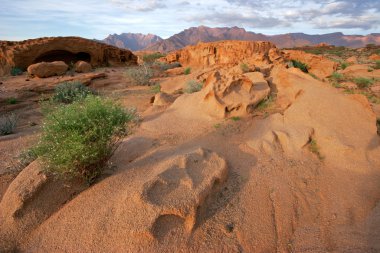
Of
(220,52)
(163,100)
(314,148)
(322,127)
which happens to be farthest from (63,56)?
(314,148)

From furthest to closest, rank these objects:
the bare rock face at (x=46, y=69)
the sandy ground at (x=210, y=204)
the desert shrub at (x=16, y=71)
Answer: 1. the desert shrub at (x=16, y=71)
2. the bare rock face at (x=46, y=69)
3. the sandy ground at (x=210, y=204)

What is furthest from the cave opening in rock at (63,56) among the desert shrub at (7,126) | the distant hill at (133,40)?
the distant hill at (133,40)

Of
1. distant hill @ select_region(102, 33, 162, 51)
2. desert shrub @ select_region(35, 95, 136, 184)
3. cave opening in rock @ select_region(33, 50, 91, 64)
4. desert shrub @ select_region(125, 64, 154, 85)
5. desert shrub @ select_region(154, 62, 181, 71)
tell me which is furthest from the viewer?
distant hill @ select_region(102, 33, 162, 51)

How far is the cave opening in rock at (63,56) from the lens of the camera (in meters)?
16.0

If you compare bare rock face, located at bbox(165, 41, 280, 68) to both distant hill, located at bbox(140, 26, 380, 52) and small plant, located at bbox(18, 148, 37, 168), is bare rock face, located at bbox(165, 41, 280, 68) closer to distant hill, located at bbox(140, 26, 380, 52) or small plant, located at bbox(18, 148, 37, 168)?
small plant, located at bbox(18, 148, 37, 168)

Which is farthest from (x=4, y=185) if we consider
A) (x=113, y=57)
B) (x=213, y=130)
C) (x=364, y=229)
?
(x=113, y=57)

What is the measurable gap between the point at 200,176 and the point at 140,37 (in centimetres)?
10694

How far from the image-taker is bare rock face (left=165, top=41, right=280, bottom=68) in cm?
1469

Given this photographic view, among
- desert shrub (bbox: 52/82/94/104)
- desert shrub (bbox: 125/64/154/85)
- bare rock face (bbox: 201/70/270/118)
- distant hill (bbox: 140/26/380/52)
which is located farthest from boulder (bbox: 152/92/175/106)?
distant hill (bbox: 140/26/380/52)

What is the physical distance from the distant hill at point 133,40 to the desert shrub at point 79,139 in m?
93.9

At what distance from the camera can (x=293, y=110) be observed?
5270 millimetres

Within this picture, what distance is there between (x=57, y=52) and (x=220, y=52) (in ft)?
27.3

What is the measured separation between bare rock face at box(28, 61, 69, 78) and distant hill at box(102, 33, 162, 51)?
83.5 m

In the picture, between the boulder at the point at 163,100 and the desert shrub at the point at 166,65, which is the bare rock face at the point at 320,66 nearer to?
the boulder at the point at 163,100
